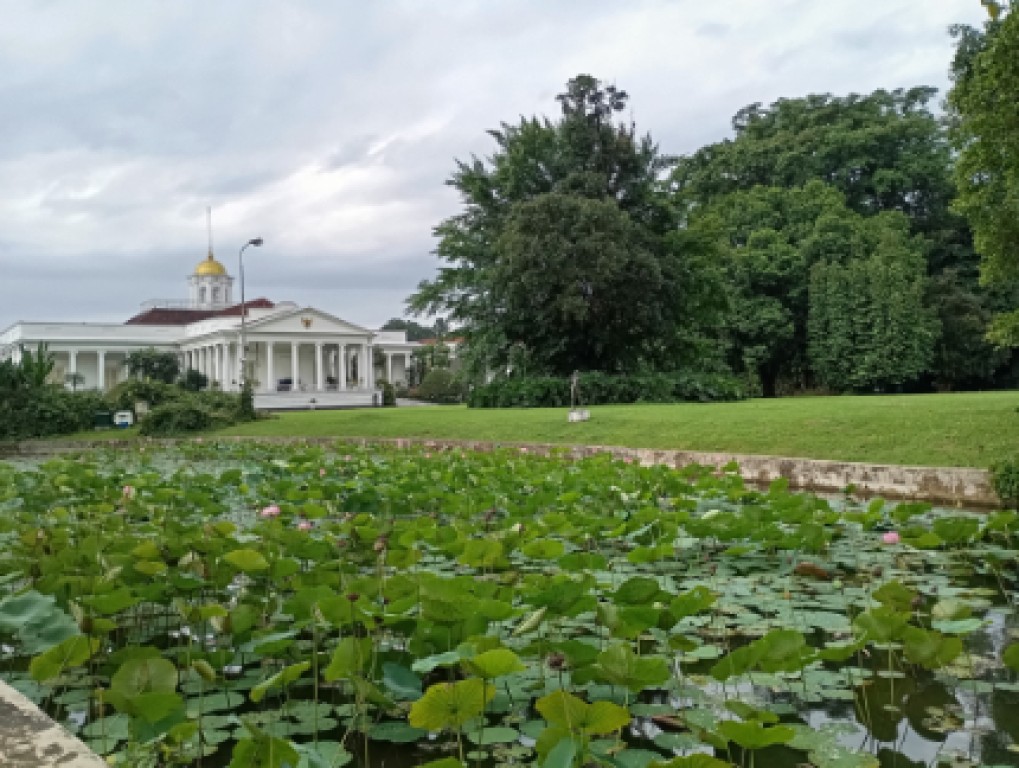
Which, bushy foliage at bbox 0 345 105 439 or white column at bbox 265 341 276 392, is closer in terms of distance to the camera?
bushy foliage at bbox 0 345 105 439

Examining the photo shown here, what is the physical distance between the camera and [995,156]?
11.4m

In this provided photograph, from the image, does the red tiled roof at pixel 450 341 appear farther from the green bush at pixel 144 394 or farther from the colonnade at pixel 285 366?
the green bush at pixel 144 394

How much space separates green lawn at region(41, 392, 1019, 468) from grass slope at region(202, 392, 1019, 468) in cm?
1

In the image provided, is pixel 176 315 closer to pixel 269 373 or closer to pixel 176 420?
pixel 269 373

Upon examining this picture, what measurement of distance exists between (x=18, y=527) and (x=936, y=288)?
34.1 meters

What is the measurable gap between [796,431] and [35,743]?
397 inches

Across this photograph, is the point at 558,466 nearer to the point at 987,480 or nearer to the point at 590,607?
the point at 987,480

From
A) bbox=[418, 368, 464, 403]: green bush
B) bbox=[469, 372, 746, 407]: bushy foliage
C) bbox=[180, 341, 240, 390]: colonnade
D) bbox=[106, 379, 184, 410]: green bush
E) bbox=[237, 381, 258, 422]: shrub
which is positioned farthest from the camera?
bbox=[180, 341, 240, 390]: colonnade

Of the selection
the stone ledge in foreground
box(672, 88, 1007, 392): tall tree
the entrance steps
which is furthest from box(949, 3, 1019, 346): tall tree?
the entrance steps

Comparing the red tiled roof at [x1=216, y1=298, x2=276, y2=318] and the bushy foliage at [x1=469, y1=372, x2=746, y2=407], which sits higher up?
the red tiled roof at [x1=216, y1=298, x2=276, y2=318]

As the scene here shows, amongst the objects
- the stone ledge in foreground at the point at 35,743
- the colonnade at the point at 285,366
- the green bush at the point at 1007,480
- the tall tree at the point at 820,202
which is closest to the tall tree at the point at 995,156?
the green bush at the point at 1007,480

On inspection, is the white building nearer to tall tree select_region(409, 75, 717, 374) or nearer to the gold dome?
the gold dome

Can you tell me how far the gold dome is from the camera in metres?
68.7

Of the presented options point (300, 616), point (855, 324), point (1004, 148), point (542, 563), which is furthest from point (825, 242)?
point (300, 616)
